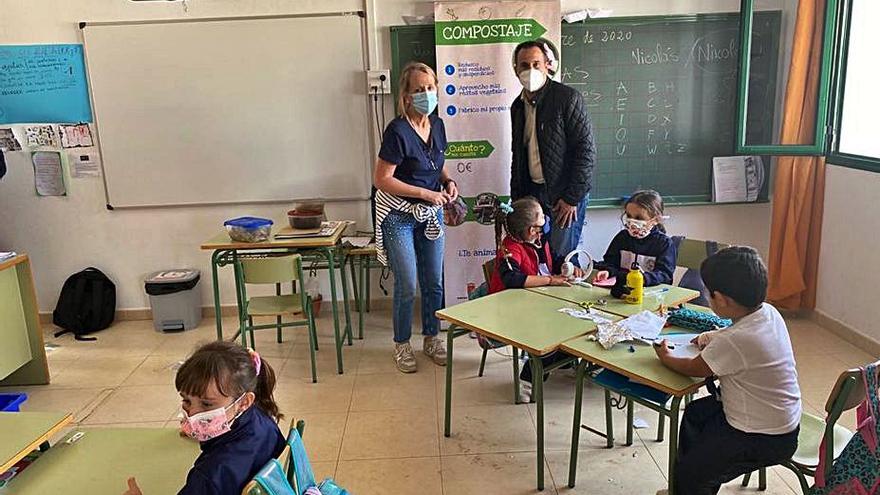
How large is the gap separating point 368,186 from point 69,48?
2192mm

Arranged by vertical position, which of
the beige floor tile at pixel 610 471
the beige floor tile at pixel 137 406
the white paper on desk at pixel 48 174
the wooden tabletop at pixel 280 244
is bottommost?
the beige floor tile at pixel 610 471

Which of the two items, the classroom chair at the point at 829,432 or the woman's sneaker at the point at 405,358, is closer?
the classroom chair at the point at 829,432

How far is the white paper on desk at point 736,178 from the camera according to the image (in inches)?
167

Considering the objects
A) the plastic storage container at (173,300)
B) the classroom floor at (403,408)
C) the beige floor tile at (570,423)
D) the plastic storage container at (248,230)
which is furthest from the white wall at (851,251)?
the plastic storage container at (173,300)

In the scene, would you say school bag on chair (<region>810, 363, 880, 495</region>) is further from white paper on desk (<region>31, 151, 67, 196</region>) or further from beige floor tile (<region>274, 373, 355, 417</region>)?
white paper on desk (<region>31, 151, 67, 196</region>)

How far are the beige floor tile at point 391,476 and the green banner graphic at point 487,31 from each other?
2524 millimetres

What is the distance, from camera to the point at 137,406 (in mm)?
3281

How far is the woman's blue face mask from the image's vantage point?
329 cm

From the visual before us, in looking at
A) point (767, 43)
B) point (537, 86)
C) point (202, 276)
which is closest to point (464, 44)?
point (537, 86)

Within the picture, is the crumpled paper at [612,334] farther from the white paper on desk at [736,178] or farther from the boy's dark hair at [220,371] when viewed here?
the white paper on desk at [736,178]

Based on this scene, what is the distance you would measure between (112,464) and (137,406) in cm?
185

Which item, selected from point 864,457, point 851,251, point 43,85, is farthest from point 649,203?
point 43,85

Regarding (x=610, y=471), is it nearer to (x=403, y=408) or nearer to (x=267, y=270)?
(x=403, y=408)

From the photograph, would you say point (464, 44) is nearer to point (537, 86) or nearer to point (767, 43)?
point (537, 86)
